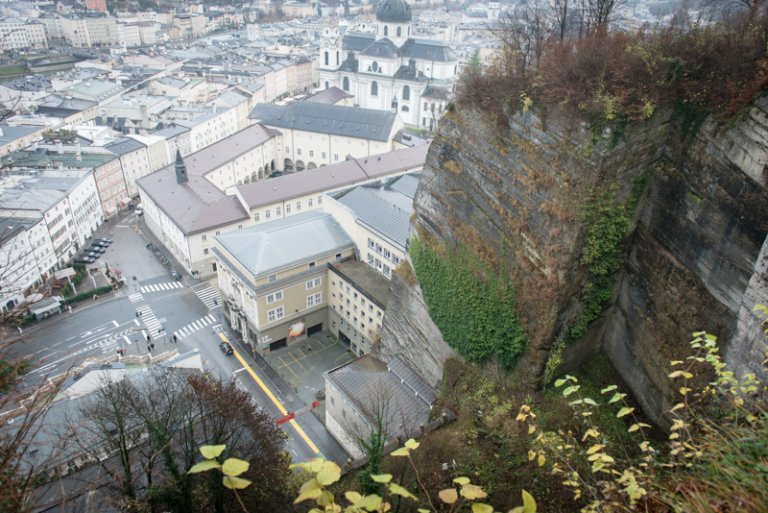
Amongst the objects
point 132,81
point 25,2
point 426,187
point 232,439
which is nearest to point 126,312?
point 232,439

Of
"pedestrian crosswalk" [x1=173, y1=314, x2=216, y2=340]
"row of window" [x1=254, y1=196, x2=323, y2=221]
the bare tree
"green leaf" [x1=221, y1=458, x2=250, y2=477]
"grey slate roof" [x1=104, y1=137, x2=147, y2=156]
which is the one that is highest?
the bare tree

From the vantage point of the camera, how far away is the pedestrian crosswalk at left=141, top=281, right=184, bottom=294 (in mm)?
50938

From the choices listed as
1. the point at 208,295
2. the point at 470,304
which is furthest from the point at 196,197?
the point at 470,304

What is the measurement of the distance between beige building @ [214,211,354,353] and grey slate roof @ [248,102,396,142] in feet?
116

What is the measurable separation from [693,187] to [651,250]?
2.78 metres

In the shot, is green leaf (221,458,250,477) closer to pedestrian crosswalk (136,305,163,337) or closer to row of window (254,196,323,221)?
pedestrian crosswalk (136,305,163,337)

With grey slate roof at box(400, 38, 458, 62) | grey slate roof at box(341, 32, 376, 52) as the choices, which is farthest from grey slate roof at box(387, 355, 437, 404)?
grey slate roof at box(341, 32, 376, 52)

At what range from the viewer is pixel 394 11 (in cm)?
10850

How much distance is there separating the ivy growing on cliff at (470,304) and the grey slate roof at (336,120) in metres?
53.2

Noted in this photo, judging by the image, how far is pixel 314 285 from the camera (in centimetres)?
4169

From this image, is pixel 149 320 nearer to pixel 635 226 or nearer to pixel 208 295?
pixel 208 295

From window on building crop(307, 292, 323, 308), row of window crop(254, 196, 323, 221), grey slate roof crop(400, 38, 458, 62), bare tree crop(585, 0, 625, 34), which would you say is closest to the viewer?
bare tree crop(585, 0, 625, 34)

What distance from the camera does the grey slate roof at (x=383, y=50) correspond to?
10524 cm

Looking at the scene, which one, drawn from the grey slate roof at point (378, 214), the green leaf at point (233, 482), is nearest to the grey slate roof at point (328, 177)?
the grey slate roof at point (378, 214)
